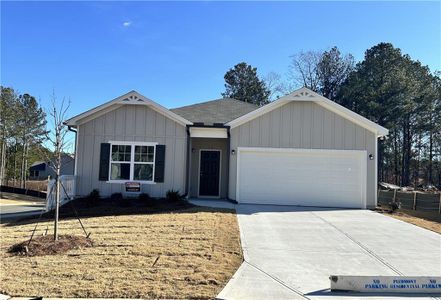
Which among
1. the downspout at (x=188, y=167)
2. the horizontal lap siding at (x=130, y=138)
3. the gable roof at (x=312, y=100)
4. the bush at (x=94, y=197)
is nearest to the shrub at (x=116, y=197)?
the horizontal lap siding at (x=130, y=138)

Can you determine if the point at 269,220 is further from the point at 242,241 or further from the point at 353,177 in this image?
the point at 353,177

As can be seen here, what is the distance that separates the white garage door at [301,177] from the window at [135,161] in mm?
3409

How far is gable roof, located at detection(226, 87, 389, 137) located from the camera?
14.8 metres

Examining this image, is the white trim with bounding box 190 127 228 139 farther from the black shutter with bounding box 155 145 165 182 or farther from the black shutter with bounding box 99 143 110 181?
the black shutter with bounding box 99 143 110 181

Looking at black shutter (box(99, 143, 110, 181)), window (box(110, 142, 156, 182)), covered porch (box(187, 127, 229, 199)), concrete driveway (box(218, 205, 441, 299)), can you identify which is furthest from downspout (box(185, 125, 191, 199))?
concrete driveway (box(218, 205, 441, 299))

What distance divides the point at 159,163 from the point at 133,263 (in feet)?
27.2

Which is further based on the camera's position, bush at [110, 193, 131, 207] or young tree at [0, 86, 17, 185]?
young tree at [0, 86, 17, 185]

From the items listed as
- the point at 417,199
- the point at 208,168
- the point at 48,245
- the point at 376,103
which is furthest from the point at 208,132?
the point at 376,103

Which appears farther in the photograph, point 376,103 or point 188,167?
point 376,103

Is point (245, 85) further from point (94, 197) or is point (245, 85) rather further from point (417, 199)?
point (94, 197)

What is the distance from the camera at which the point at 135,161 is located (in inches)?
583

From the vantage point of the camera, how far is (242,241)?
835 cm

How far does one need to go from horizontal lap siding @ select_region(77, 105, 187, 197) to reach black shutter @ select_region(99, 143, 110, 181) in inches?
6.7

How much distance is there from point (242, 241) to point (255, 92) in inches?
1378
